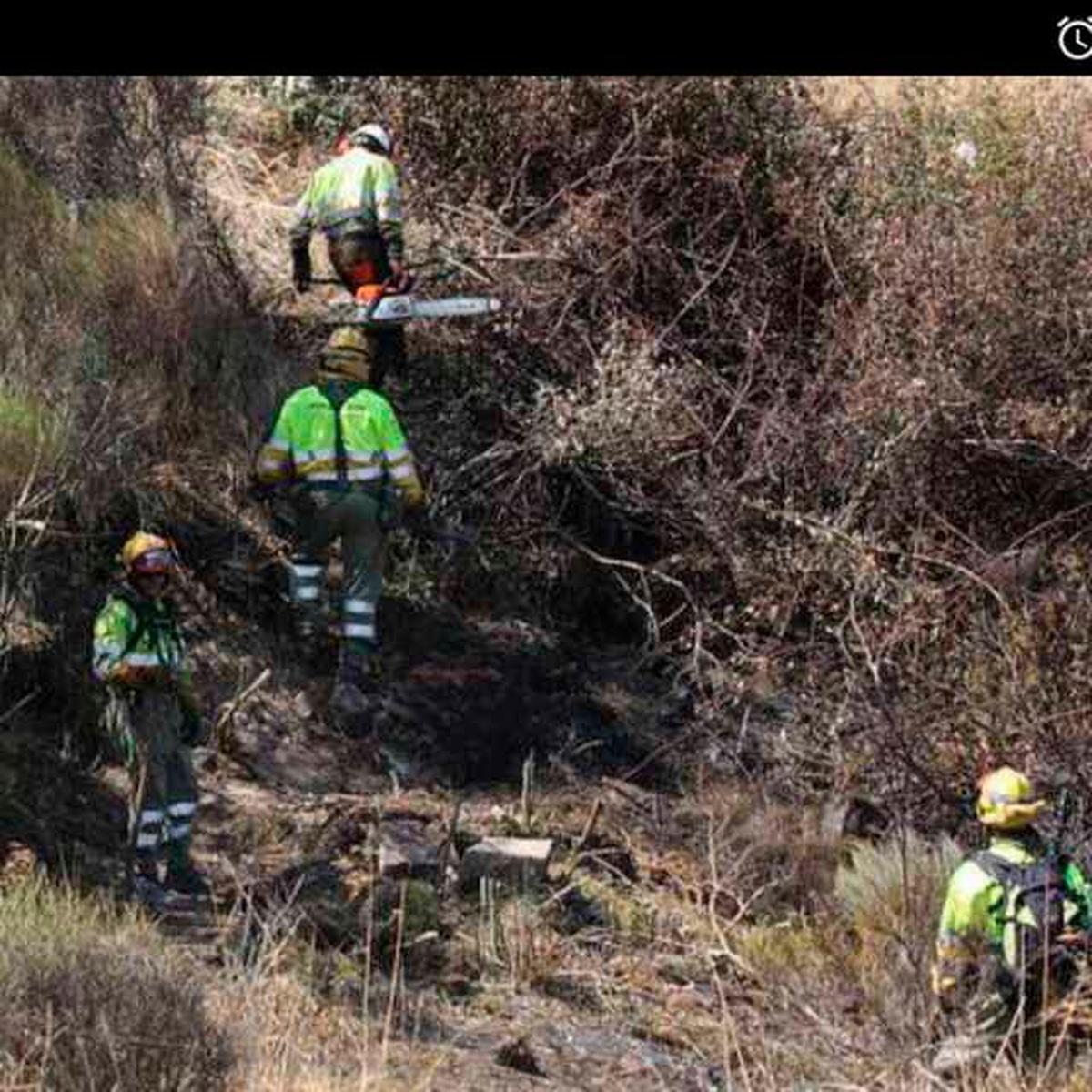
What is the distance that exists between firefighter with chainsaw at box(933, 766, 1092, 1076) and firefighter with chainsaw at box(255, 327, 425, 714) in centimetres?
403

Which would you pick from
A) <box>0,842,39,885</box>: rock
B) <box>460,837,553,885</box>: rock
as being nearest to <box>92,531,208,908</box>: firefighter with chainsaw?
<box>0,842,39,885</box>: rock

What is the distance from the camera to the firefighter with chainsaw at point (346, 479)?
1220 centimetres

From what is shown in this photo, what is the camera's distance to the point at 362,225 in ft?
43.8

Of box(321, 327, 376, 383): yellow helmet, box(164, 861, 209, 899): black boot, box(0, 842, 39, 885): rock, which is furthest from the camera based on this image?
box(321, 327, 376, 383): yellow helmet

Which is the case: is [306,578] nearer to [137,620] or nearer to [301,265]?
[301,265]

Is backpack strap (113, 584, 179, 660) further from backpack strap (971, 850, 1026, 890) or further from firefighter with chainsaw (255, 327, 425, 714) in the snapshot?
backpack strap (971, 850, 1026, 890)

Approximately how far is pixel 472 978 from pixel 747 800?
2.98 metres

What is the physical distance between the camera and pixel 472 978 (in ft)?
33.2

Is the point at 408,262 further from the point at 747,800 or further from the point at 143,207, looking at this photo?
the point at 747,800

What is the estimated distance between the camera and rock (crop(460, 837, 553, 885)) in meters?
11.1

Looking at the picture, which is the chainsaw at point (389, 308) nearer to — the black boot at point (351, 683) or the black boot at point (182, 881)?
the black boot at point (351, 683)
